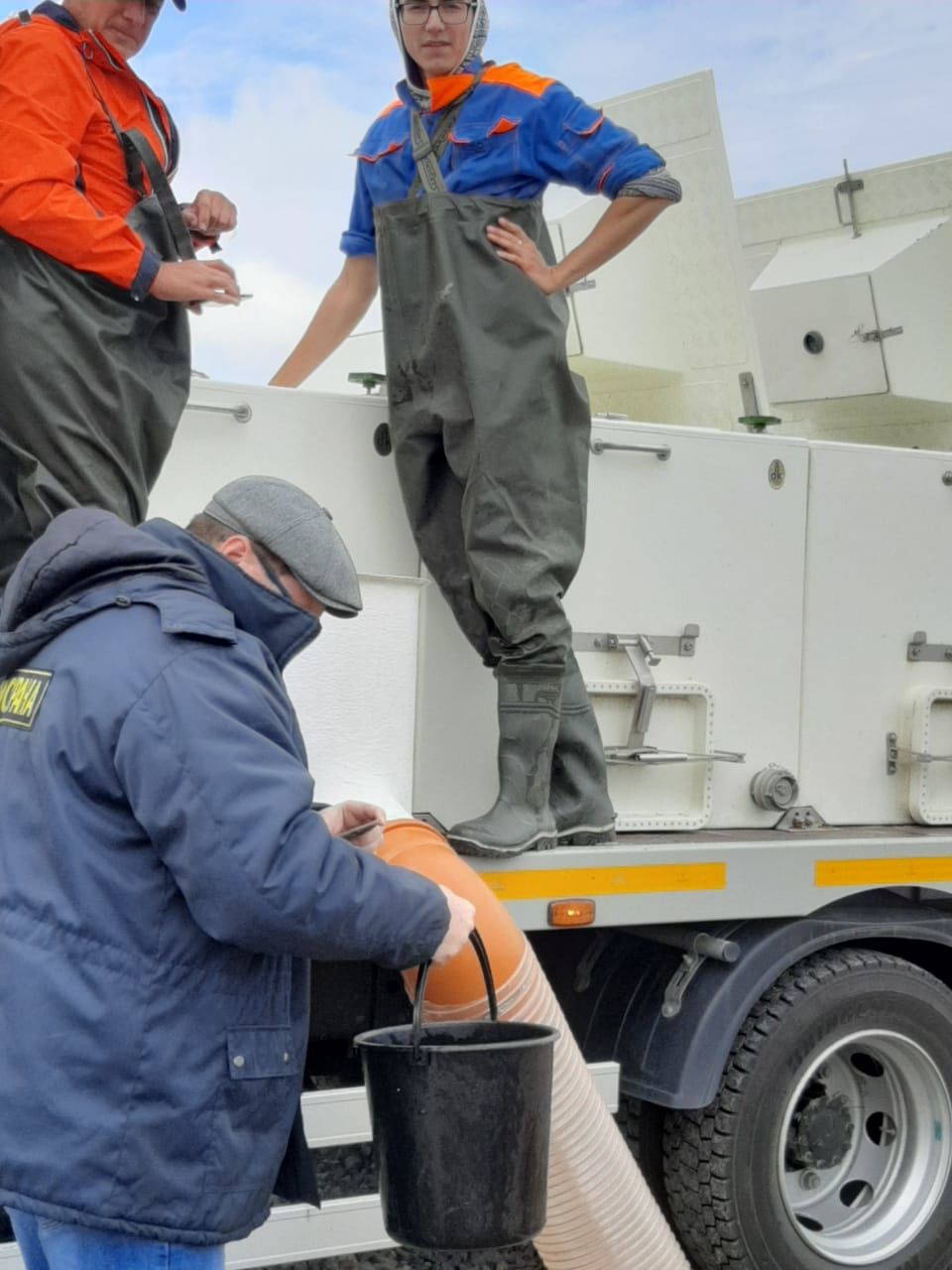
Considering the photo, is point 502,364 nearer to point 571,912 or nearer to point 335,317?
point 335,317

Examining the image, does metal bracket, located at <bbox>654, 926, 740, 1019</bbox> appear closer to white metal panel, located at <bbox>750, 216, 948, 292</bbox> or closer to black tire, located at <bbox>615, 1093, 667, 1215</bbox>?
black tire, located at <bbox>615, 1093, 667, 1215</bbox>

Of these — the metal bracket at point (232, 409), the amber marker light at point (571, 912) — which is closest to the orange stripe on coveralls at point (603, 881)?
the amber marker light at point (571, 912)

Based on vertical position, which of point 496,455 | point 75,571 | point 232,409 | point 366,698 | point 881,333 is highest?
point 881,333

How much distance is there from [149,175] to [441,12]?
806 mm

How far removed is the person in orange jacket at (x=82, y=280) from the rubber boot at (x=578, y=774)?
3.47 ft

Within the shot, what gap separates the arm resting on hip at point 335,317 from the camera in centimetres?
424

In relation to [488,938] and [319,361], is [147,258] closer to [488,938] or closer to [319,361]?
[319,361]

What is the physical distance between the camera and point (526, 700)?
369cm

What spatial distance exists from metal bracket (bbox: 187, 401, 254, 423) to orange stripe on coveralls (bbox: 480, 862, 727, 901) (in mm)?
1086

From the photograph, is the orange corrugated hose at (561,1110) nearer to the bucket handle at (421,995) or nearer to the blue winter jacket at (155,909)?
the bucket handle at (421,995)

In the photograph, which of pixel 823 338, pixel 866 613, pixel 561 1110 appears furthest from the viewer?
pixel 823 338

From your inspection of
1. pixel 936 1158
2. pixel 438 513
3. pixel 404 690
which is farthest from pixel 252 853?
pixel 936 1158

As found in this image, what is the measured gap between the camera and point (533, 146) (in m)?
3.77

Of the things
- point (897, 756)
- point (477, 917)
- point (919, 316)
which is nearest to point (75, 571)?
point (477, 917)
